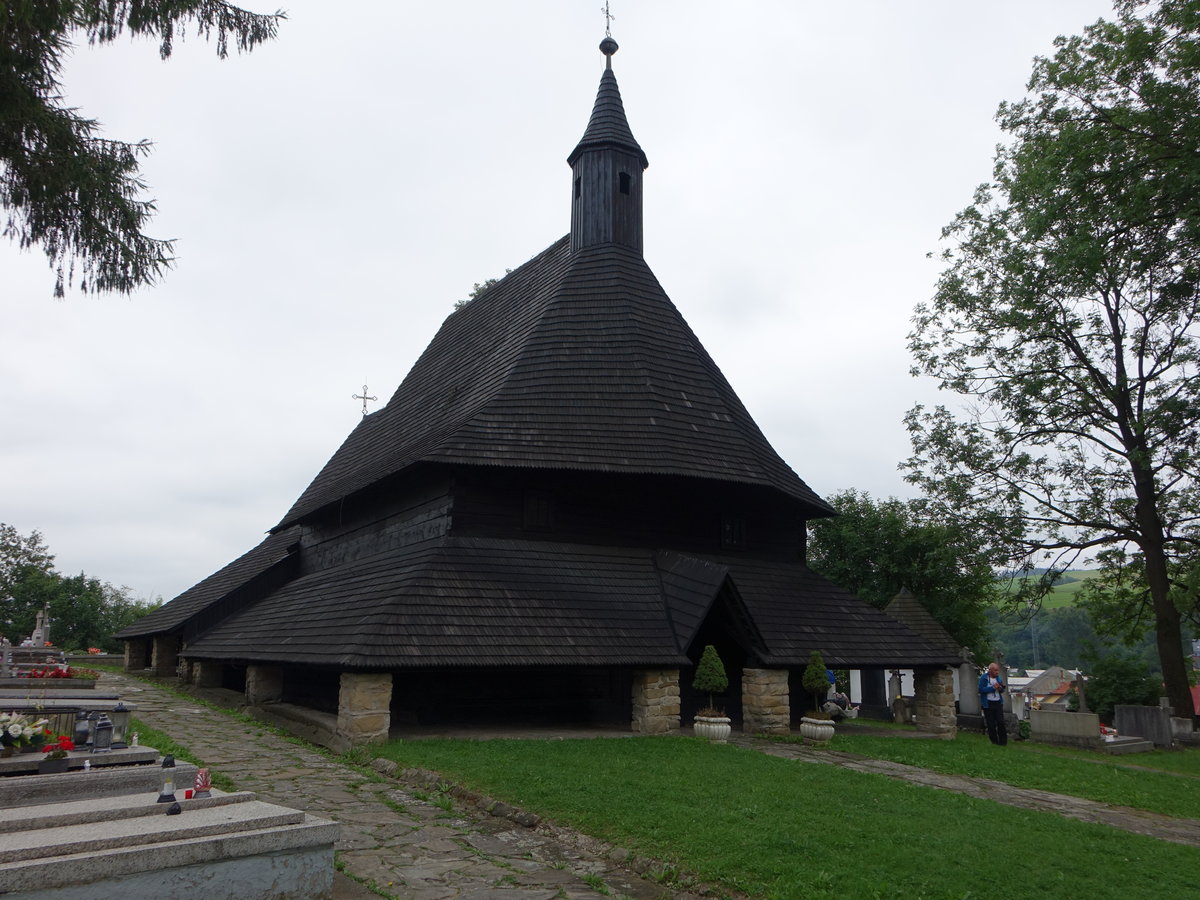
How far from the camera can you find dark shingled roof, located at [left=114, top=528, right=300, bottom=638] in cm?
2214

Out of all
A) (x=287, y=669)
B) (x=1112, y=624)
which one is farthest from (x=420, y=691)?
(x=1112, y=624)

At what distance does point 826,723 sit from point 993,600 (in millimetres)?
15687

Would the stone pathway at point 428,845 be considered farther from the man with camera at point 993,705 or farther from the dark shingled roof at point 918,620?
the dark shingled roof at point 918,620

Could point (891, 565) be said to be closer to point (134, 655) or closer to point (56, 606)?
point (134, 655)

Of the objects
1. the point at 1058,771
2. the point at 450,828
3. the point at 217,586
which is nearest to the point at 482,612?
the point at 450,828

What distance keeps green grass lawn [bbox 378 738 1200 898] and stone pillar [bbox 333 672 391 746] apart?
0.92 m

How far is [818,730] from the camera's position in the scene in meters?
12.7

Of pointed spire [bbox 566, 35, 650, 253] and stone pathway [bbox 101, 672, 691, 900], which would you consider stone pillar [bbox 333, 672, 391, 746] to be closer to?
stone pathway [bbox 101, 672, 691, 900]

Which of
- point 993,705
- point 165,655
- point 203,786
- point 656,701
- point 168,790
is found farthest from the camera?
point 165,655

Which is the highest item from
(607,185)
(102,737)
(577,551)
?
(607,185)

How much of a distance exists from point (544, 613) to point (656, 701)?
2.17 metres

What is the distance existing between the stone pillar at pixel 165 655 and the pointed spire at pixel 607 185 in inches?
623

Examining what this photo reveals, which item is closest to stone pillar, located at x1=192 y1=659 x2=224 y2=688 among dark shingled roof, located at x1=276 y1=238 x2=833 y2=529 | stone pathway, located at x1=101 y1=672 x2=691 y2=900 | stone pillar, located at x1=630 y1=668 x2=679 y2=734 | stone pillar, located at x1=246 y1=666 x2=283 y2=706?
dark shingled roof, located at x1=276 y1=238 x2=833 y2=529

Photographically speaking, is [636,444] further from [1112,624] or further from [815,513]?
[1112,624]
